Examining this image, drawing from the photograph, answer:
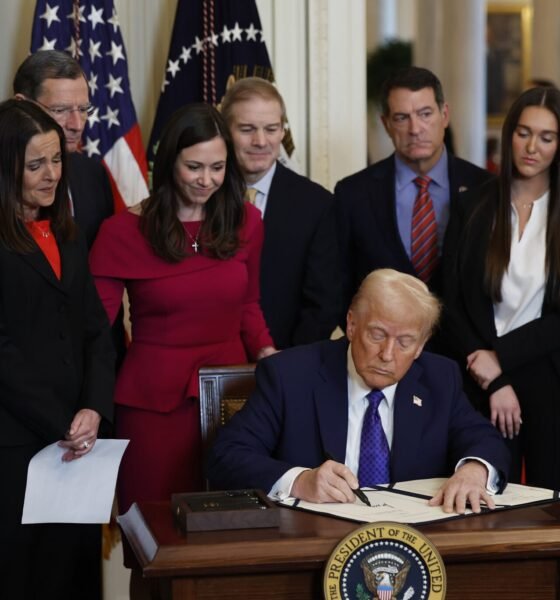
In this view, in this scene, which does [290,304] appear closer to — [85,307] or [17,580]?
[85,307]

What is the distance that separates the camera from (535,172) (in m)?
3.78

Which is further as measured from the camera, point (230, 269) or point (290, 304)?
point (290, 304)

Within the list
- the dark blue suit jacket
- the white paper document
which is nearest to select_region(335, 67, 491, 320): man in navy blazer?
the dark blue suit jacket

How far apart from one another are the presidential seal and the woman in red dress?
1271 millimetres

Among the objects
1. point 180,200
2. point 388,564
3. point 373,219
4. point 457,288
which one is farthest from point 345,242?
point 388,564

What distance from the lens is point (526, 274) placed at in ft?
12.4

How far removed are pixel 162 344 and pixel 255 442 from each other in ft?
2.51

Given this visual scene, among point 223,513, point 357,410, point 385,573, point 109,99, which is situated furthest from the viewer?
point 109,99

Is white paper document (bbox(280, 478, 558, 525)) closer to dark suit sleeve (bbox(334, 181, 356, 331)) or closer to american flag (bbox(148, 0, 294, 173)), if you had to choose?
dark suit sleeve (bbox(334, 181, 356, 331))

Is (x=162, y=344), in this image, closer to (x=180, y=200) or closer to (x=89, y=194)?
(x=180, y=200)

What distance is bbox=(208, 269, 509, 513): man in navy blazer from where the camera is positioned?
2889 mm

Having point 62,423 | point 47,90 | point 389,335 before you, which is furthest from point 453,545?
point 47,90

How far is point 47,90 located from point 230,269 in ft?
2.61

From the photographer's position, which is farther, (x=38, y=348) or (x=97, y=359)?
(x=97, y=359)
